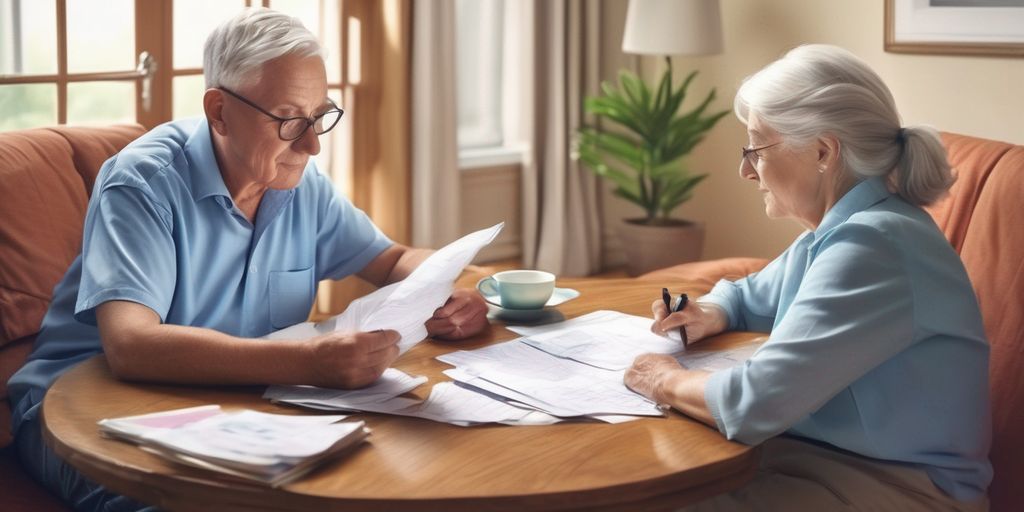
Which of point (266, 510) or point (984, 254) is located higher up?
point (984, 254)

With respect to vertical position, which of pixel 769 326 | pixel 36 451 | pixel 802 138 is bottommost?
pixel 36 451

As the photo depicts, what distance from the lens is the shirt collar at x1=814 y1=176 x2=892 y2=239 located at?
1.69 m

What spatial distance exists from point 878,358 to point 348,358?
28.5 inches

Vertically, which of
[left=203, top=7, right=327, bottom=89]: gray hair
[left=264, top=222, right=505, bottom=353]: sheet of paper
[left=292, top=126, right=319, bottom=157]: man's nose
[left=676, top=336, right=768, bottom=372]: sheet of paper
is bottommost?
[left=676, top=336, right=768, bottom=372]: sheet of paper

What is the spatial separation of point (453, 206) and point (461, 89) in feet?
1.93

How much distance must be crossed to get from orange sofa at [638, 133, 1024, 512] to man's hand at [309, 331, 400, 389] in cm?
96

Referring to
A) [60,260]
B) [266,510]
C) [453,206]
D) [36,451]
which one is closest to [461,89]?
[453,206]

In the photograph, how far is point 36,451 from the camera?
6.07 feet

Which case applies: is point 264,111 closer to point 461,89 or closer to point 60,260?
point 60,260

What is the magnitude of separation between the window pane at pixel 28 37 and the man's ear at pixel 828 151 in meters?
2.34

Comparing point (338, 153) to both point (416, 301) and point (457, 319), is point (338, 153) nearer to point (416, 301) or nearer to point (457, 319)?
point (457, 319)

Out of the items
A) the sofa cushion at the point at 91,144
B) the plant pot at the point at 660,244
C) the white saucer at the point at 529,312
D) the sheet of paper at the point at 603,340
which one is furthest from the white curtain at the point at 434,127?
the sheet of paper at the point at 603,340

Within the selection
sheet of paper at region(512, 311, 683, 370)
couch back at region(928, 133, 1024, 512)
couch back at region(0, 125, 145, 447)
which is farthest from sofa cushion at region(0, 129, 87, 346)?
couch back at region(928, 133, 1024, 512)

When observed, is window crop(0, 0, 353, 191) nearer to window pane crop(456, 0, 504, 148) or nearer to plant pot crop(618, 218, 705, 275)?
window pane crop(456, 0, 504, 148)
